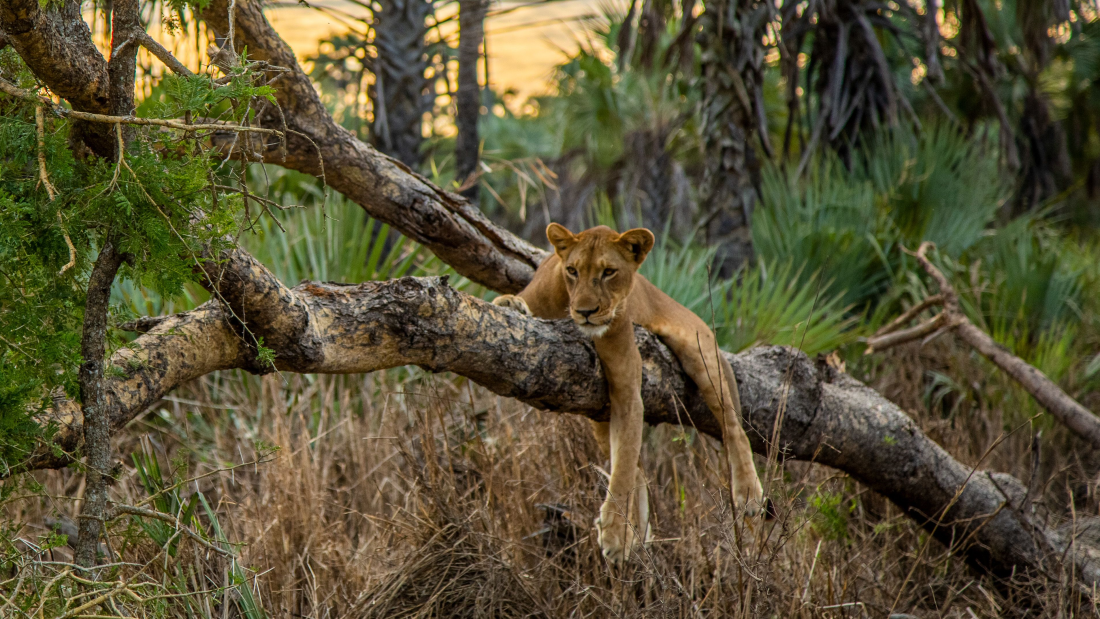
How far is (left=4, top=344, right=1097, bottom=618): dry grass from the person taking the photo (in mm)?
2770

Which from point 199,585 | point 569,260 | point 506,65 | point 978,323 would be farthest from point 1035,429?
point 506,65

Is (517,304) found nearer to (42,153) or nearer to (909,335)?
(42,153)

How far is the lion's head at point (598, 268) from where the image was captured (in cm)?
287

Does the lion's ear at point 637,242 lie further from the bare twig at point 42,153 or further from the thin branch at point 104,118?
the bare twig at point 42,153

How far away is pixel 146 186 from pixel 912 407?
5485 millimetres

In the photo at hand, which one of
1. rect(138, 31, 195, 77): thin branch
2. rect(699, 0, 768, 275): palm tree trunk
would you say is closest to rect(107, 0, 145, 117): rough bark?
rect(138, 31, 195, 77): thin branch

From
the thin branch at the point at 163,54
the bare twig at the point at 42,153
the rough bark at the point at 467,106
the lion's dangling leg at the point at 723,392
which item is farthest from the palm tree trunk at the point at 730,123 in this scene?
Answer: the bare twig at the point at 42,153

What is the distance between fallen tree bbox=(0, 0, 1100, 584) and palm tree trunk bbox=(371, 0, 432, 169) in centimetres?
244

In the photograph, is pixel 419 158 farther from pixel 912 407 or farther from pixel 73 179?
pixel 73 179

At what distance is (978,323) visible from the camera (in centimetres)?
656

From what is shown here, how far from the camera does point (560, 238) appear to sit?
316cm

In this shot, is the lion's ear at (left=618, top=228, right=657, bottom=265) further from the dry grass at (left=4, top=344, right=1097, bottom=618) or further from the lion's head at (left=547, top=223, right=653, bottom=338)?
the dry grass at (left=4, top=344, right=1097, bottom=618)

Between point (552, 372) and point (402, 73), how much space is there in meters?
3.97

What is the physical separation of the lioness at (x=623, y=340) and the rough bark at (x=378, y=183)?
642 mm
